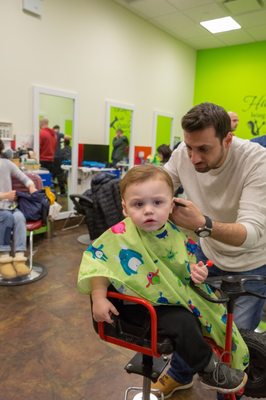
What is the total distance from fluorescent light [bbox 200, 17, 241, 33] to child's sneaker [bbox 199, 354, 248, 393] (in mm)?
6032

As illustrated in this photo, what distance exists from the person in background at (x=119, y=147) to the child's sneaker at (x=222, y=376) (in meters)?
4.80

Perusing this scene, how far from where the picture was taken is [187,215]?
1.13 metres

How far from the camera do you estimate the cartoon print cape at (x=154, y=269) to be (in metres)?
1.06

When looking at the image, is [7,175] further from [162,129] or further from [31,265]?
[162,129]

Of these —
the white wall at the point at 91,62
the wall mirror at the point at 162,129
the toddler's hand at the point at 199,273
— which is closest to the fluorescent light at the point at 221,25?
the white wall at the point at 91,62

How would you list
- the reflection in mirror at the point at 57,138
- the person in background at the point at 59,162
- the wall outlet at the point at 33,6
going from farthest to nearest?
the person in background at the point at 59,162, the reflection in mirror at the point at 57,138, the wall outlet at the point at 33,6

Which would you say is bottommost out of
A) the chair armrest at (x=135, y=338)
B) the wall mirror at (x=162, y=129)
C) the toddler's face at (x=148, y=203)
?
the chair armrest at (x=135, y=338)

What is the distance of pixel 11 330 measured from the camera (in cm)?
226

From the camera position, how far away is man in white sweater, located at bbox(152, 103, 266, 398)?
3.81ft

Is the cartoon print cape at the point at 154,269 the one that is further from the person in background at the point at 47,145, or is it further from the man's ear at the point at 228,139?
the person in background at the point at 47,145

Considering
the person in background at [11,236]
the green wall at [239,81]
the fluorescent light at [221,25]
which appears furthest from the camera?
the green wall at [239,81]

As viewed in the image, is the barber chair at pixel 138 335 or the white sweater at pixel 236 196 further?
the white sweater at pixel 236 196

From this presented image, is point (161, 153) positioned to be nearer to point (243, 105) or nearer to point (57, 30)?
point (57, 30)

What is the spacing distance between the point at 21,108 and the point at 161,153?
2052 mm
